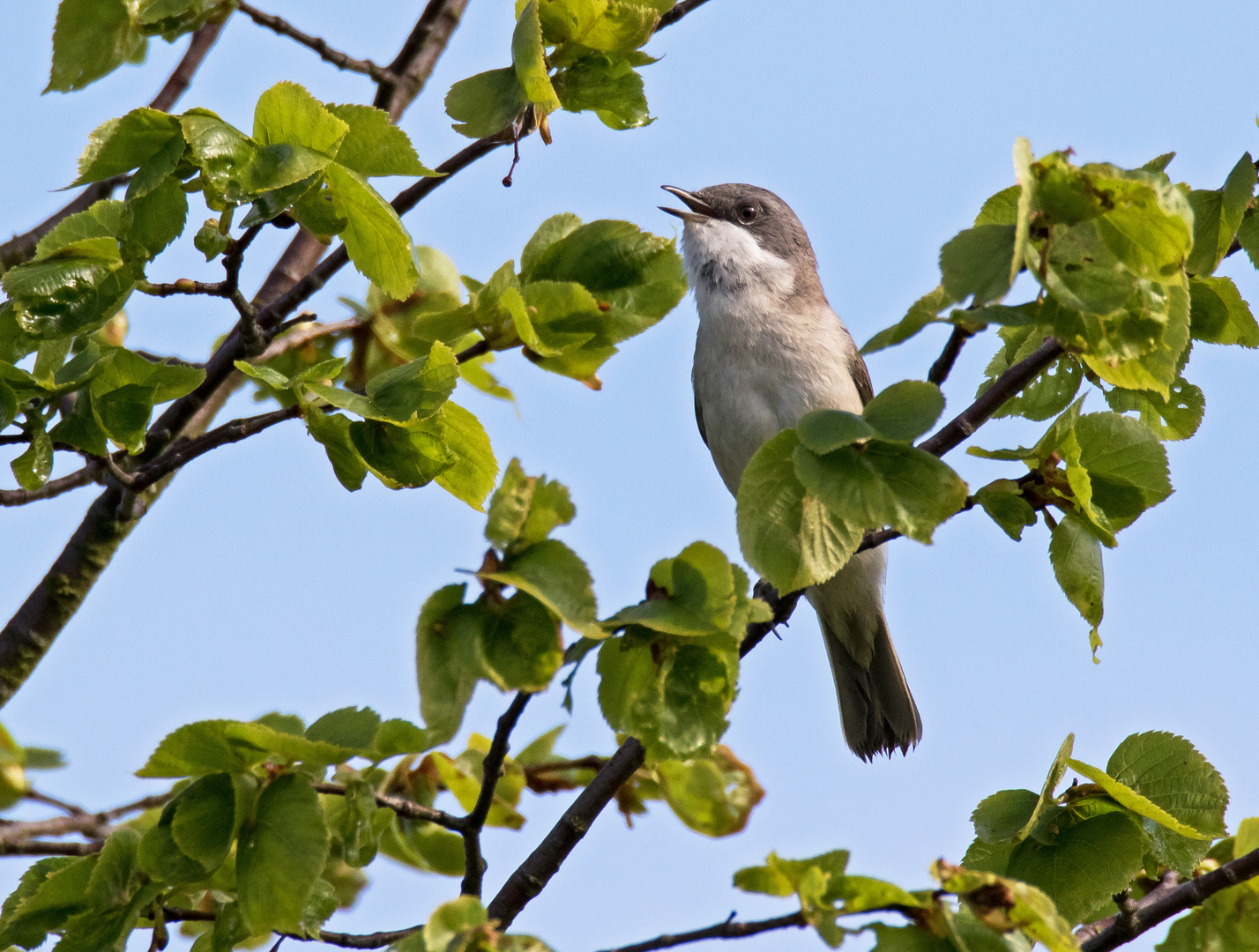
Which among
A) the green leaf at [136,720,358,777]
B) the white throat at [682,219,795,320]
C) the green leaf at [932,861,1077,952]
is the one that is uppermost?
the white throat at [682,219,795,320]

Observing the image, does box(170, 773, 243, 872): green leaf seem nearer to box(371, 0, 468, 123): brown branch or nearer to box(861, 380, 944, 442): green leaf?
box(861, 380, 944, 442): green leaf

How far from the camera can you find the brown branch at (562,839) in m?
2.78

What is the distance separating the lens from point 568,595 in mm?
2025

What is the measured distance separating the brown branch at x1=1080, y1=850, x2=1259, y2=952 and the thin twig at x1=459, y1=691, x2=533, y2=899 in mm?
1469

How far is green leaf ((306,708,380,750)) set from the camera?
2.32m

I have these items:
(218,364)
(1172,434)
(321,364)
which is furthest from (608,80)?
(1172,434)

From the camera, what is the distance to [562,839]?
2.91 metres

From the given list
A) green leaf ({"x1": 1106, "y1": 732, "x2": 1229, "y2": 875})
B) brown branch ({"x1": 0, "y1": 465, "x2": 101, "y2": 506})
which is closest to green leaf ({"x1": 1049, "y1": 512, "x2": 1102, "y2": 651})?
green leaf ({"x1": 1106, "y1": 732, "x2": 1229, "y2": 875})

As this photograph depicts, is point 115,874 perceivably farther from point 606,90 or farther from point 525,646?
point 606,90

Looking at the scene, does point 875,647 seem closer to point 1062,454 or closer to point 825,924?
point 1062,454

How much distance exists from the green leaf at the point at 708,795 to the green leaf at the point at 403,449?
1125mm

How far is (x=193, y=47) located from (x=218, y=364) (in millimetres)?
2296

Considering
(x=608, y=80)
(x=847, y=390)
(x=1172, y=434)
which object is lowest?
(x=1172, y=434)

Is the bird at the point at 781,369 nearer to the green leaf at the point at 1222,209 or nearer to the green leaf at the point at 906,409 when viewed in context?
the green leaf at the point at 1222,209
